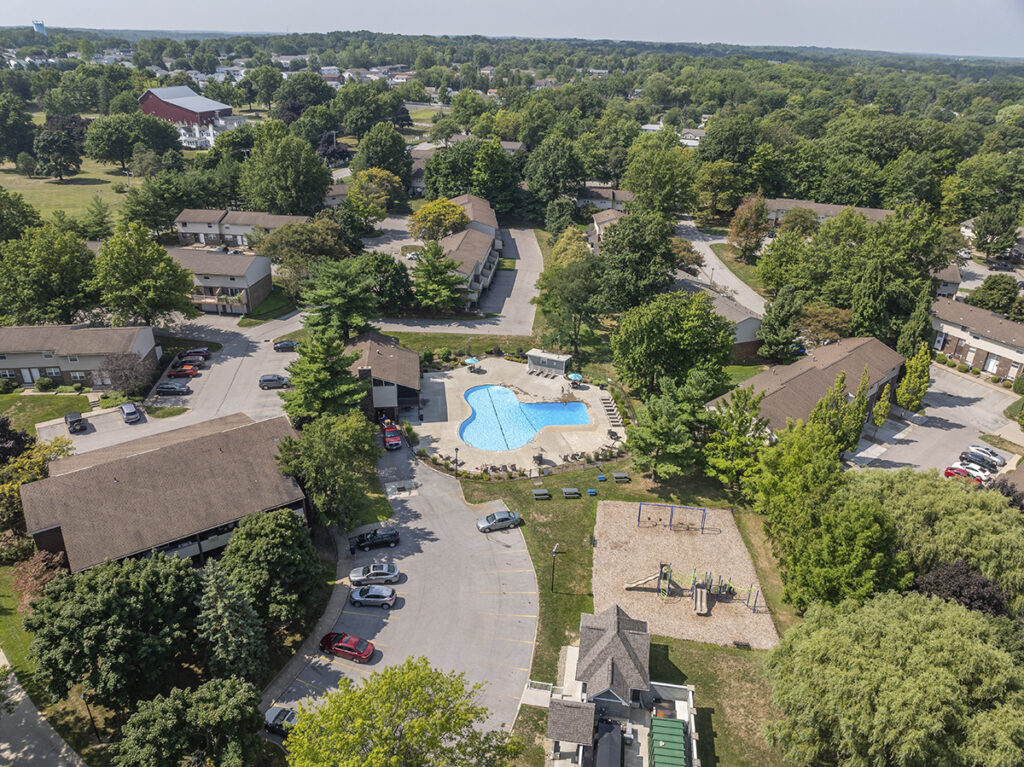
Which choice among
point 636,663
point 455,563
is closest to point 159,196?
point 455,563

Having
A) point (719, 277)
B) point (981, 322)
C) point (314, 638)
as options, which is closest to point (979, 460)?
point (981, 322)

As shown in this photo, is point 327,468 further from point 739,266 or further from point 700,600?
point 739,266

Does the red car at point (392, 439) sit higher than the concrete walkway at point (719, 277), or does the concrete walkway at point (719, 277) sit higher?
the concrete walkway at point (719, 277)

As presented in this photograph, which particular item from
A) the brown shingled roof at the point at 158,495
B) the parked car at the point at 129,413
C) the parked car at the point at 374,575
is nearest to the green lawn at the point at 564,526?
the parked car at the point at 374,575

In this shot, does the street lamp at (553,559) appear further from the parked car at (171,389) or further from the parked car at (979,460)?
the parked car at (171,389)

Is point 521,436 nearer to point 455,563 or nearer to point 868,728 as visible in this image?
point 455,563

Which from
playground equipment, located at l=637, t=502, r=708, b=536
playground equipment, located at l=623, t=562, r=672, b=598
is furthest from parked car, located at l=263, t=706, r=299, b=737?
playground equipment, located at l=637, t=502, r=708, b=536
